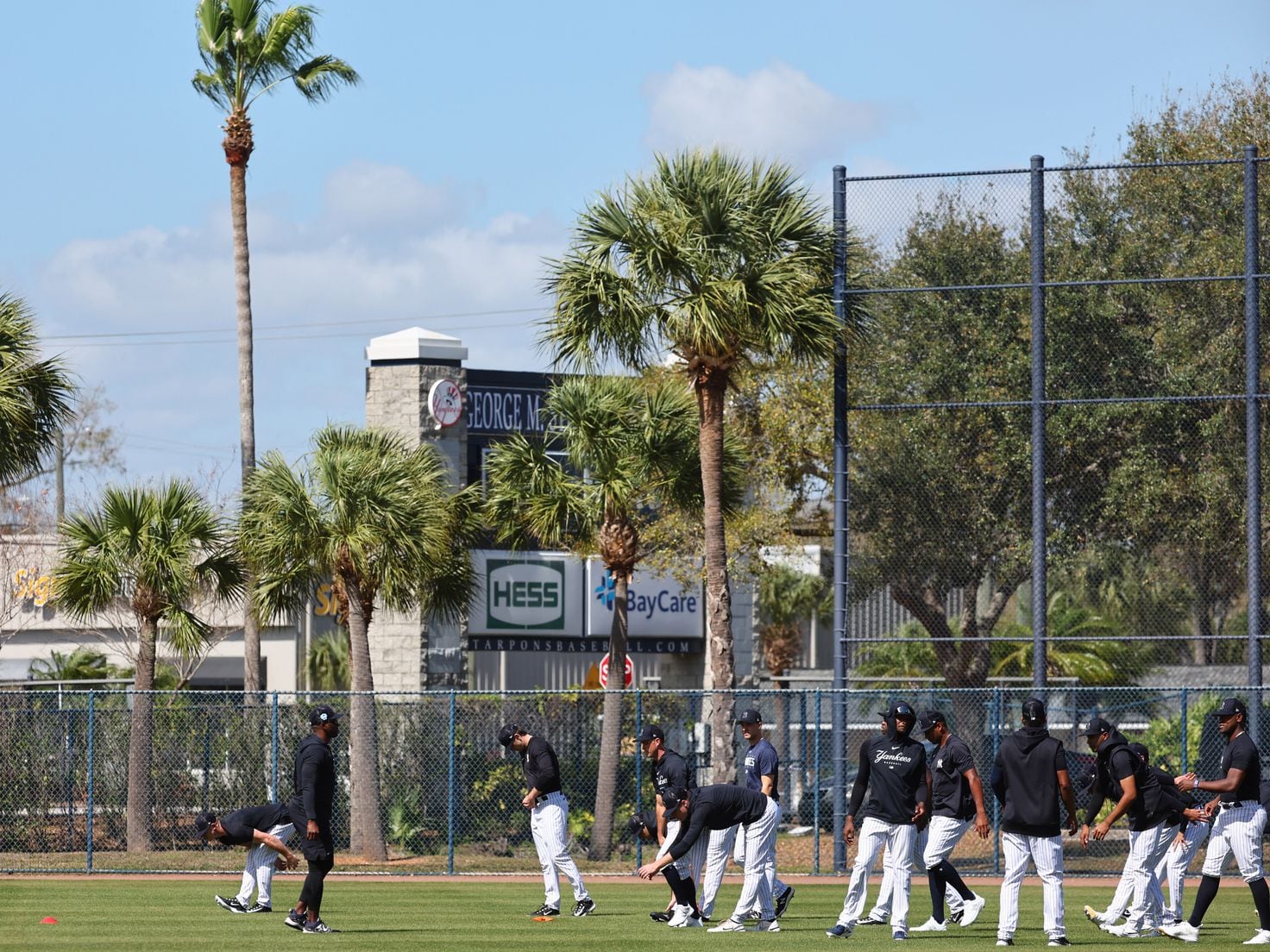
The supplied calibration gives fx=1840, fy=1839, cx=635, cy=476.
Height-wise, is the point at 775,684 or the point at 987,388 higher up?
the point at 987,388

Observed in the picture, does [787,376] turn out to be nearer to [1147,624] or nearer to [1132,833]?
[1147,624]

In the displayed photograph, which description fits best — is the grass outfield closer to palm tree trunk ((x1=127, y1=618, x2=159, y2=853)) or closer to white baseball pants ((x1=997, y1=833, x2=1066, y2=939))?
white baseball pants ((x1=997, y1=833, x2=1066, y2=939))

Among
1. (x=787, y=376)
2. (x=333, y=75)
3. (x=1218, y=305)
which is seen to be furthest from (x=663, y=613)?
(x=1218, y=305)

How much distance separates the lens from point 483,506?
87.5ft

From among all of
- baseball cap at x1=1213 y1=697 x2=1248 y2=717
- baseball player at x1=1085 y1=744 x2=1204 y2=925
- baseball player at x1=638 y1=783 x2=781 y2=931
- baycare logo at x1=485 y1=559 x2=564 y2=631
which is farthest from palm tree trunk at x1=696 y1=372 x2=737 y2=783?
baycare logo at x1=485 y1=559 x2=564 y2=631

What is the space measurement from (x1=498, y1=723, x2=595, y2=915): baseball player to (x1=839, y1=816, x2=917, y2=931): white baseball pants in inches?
103

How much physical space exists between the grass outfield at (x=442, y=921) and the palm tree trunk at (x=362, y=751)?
9.78 ft

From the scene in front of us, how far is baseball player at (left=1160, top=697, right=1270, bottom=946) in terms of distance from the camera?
14078 mm

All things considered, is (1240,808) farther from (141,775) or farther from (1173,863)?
(141,775)

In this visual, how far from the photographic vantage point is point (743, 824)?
15.0 meters

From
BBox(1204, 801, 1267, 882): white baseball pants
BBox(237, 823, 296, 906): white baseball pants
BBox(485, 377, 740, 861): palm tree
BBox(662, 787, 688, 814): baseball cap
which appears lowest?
BBox(237, 823, 296, 906): white baseball pants

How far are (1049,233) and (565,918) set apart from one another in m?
12.5

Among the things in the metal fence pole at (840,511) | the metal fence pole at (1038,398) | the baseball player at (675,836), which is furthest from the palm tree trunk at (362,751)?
the baseball player at (675,836)

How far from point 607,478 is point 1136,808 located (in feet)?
38.8
